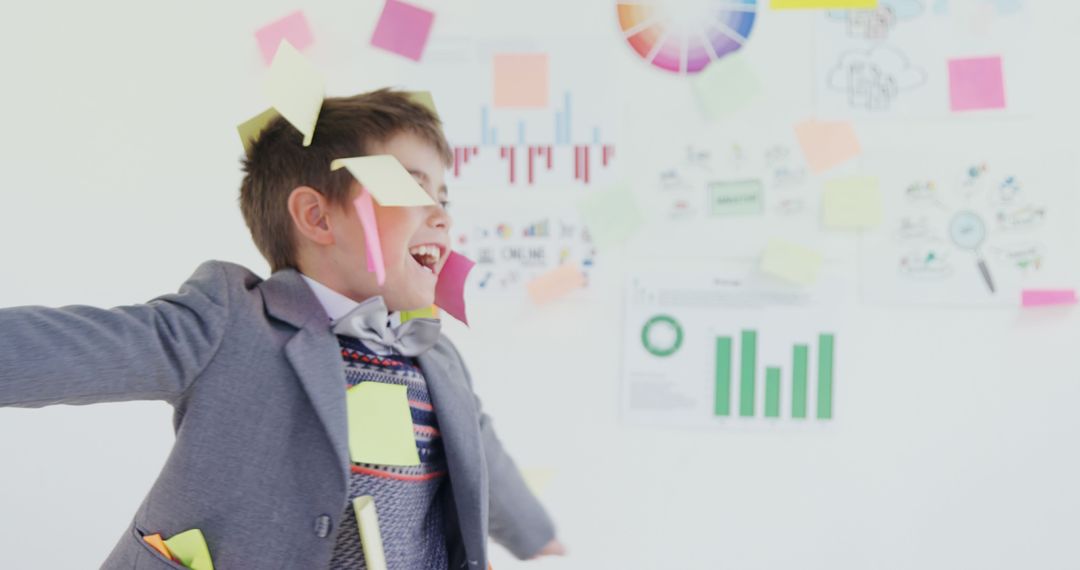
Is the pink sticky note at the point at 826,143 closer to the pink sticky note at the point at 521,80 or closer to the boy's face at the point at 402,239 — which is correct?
the pink sticky note at the point at 521,80

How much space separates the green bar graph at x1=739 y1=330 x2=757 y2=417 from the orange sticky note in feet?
2.98

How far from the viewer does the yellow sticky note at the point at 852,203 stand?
1466mm

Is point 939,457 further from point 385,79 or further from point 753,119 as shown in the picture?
point 385,79

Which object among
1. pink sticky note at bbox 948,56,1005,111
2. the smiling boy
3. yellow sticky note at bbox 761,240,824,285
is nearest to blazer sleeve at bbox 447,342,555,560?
the smiling boy

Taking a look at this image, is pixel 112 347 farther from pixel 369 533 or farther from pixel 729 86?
pixel 729 86

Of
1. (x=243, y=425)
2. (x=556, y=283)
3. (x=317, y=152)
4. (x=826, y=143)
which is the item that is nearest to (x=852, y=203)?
(x=826, y=143)

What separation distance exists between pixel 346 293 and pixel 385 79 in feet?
2.12

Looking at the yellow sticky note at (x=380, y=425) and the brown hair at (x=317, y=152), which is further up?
the brown hair at (x=317, y=152)

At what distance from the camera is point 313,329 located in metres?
0.91

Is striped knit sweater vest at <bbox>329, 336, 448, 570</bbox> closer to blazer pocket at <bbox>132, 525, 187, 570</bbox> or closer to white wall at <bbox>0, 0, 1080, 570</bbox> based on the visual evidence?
blazer pocket at <bbox>132, 525, 187, 570</bbox>

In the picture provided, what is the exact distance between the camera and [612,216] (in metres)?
1.50

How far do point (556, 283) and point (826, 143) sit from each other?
0.47 metres

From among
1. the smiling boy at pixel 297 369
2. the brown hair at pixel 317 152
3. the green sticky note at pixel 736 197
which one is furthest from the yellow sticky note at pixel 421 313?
the green sticky note at pixel 736 197

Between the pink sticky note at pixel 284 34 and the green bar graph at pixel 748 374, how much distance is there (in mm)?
847
